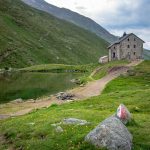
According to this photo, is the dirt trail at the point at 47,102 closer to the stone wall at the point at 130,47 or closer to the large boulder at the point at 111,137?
the large boulder at the point at 111,137

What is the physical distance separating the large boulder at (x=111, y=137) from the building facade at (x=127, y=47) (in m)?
126

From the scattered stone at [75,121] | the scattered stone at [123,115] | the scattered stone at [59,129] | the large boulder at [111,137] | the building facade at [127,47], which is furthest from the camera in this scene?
the building facade at [127,47]

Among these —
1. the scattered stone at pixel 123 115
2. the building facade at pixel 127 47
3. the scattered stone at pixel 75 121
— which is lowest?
the scattered stone at pixel 75 121

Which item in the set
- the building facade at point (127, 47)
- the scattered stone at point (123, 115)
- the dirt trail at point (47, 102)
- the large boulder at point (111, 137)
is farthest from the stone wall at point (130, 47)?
the large boulder at point (111, 137)

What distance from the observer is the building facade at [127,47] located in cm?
15250

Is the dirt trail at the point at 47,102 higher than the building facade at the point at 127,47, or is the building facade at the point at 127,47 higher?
the building facade at the point at 127,47

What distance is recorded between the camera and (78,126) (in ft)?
104

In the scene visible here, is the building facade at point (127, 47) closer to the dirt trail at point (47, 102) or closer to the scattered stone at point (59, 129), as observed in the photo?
the dirt trail at point (47, 102)

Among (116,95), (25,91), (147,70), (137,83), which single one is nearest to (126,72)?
(147,70)

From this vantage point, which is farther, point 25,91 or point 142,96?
point 25,91

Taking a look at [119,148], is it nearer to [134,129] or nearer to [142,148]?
[142,148]

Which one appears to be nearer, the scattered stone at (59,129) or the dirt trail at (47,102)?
the scattered stone at (59,129)

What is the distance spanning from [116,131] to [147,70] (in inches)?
2909

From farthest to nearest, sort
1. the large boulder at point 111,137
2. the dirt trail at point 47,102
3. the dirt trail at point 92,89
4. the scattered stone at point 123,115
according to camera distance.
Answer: the dirt trail at point 92,89
the dirt trail at point 47,102
the scattered stone at point 123,115
the large boulder at point 111,137
